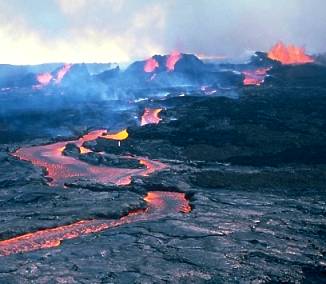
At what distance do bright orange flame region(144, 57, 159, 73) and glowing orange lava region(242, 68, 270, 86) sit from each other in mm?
26625

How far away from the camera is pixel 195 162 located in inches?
1859

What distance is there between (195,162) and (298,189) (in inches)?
464

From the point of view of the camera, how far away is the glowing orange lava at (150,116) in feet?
234

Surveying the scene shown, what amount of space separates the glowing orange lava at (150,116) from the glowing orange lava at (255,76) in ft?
137

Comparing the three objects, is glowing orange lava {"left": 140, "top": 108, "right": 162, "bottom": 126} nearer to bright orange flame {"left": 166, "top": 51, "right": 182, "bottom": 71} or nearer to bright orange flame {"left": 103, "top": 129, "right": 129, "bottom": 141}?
bright orange flame {"left": 103, "top": 129, "right": 129, "bottom": 141}

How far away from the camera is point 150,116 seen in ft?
252

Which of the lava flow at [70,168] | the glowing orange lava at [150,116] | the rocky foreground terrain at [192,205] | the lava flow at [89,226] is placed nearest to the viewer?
the rocky foreground terrain at [192,205]

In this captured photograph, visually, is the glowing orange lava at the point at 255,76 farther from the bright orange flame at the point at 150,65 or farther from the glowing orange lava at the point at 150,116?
the glowing orange lava at the point at 150,116

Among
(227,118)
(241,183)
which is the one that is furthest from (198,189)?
(227,118)

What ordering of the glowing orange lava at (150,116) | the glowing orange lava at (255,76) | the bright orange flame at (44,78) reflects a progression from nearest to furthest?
the glowing orange lava at (150,116), the glowing orange lava at (255,76), the bright orange flame at (44,78)

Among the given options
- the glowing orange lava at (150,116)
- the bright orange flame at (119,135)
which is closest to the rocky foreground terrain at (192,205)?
the bright orange flame at (119,135)

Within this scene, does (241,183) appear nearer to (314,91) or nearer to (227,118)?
(227,118)

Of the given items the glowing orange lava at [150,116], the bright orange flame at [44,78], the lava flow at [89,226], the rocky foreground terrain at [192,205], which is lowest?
the lava flow at [89,226]

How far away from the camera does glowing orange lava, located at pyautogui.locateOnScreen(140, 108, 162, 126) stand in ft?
234
